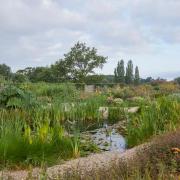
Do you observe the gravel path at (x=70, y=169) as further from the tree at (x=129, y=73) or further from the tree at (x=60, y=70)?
the tree at (x=129, y=73)

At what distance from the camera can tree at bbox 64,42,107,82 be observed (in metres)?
32.9

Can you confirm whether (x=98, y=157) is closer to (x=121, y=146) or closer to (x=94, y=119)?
(x=121, y=146)

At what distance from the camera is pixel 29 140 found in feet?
19.4

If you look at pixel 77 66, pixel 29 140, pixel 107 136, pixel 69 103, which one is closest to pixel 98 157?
pixel 29 140

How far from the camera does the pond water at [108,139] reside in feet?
23.4

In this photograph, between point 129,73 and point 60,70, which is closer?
point 60,70

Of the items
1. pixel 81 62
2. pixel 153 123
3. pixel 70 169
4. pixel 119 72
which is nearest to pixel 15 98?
pixel 153 123

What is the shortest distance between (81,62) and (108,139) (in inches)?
1008

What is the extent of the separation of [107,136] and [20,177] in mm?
3818

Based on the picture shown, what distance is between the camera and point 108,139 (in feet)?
26.0

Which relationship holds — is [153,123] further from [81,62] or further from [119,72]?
[119,72]

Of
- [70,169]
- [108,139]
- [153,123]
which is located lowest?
[108,139]

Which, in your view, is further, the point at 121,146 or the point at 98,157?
the point at 121,146

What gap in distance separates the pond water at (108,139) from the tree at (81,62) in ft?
78.0
